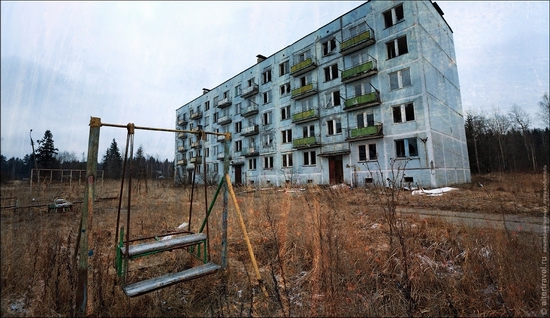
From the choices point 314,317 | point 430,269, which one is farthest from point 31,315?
point 430,269

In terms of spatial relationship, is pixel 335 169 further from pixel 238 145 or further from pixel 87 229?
→ pixel 87 229

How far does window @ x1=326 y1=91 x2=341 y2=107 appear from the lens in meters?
22.4

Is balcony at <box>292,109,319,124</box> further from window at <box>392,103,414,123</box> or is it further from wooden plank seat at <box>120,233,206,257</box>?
wooden plank seat at <box>120,233,206,257</box>

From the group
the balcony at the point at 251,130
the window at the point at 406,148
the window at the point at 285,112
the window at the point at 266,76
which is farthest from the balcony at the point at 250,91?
the window at the point at 406,148

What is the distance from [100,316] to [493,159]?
4523cm

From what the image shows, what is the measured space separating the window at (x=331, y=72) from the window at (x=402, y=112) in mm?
7034

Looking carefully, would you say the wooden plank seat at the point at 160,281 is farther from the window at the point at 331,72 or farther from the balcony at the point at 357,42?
the window at the point at 331,72

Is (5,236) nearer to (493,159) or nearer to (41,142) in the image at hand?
(41,142)

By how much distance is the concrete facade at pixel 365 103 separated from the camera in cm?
1736

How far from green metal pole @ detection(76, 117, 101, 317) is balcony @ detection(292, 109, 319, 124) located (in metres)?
22.0

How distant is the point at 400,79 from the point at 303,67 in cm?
991

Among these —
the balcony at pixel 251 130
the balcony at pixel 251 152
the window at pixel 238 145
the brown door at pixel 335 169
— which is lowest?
the brown door at pixel 335 169

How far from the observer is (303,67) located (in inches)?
961

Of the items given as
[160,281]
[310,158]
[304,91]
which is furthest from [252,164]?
[160,281]
